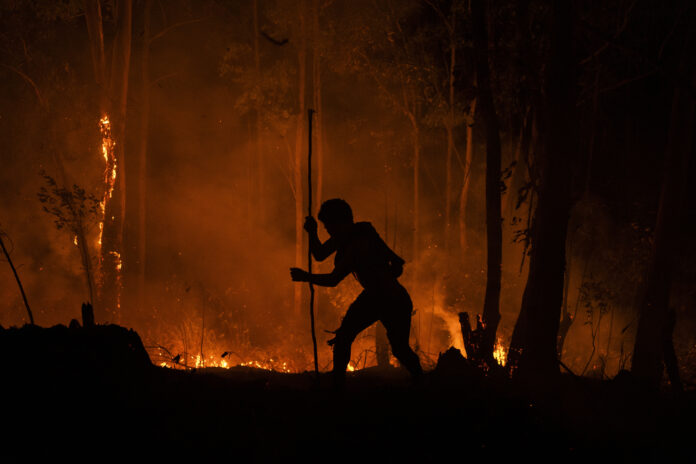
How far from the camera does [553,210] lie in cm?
683

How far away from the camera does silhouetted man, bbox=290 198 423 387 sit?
16.3 feet

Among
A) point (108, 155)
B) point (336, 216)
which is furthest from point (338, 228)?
point (108, 155)

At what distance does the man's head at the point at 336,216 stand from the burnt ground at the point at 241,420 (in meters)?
1.48

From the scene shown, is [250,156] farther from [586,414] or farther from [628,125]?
[586,414]

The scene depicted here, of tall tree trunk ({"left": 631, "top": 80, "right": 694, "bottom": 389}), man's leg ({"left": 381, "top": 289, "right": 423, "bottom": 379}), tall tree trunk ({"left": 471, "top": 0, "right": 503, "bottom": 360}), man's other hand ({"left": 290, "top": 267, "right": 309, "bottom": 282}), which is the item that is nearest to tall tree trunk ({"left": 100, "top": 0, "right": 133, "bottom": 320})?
tall tree trunk ({"left": 471, "top": 0, "right": 503, "bottom": 360})

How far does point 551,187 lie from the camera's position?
6.84 metres

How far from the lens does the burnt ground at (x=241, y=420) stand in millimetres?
3275

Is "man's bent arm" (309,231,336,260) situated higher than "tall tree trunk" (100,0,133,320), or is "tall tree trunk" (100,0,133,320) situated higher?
"tall tree trunk" (100,0,133,320)

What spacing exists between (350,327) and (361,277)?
1.54ft

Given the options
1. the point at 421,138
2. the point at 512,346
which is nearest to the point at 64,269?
the point at 421,138

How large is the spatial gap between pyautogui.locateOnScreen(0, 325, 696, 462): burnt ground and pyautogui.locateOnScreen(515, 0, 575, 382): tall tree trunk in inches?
77.0

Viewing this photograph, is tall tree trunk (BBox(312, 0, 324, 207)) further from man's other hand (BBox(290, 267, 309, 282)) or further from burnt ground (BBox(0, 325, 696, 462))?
burnt ground (BBox(0, 325, 696, 462))

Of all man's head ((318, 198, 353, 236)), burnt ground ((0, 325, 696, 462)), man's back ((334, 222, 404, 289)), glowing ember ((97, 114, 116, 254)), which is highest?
glowing ember ((97, 114, 116, 254))

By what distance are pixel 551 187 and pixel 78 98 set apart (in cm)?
1776
